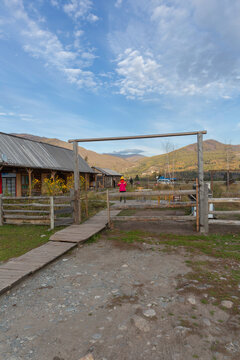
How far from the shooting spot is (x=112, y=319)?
8.52ft

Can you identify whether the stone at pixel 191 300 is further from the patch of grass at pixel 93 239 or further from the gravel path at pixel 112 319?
the patch of grass at pixel 93 239

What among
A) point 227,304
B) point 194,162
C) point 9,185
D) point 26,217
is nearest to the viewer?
point 227,304

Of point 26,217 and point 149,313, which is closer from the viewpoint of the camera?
point 149,313

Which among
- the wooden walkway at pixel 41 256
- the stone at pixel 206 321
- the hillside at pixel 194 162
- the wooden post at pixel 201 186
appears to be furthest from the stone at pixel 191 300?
the hillside at pixel 194 162

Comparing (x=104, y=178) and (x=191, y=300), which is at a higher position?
(x=104, y=178)

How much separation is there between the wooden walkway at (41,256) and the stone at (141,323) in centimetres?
217

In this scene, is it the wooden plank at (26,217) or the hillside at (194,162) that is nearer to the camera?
the wooden plank at (26,217)

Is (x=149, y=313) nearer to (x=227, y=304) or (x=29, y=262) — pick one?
(x=227, y=304)

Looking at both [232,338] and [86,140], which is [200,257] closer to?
[232,338]

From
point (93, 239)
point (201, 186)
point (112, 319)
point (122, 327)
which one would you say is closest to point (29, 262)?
point (93, 239)

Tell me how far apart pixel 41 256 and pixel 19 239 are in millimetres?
2100

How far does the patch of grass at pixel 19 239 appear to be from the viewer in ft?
17.4

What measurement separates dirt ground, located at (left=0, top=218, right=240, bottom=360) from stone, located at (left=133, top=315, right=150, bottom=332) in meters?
0.01

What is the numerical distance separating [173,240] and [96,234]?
2.46 meters
